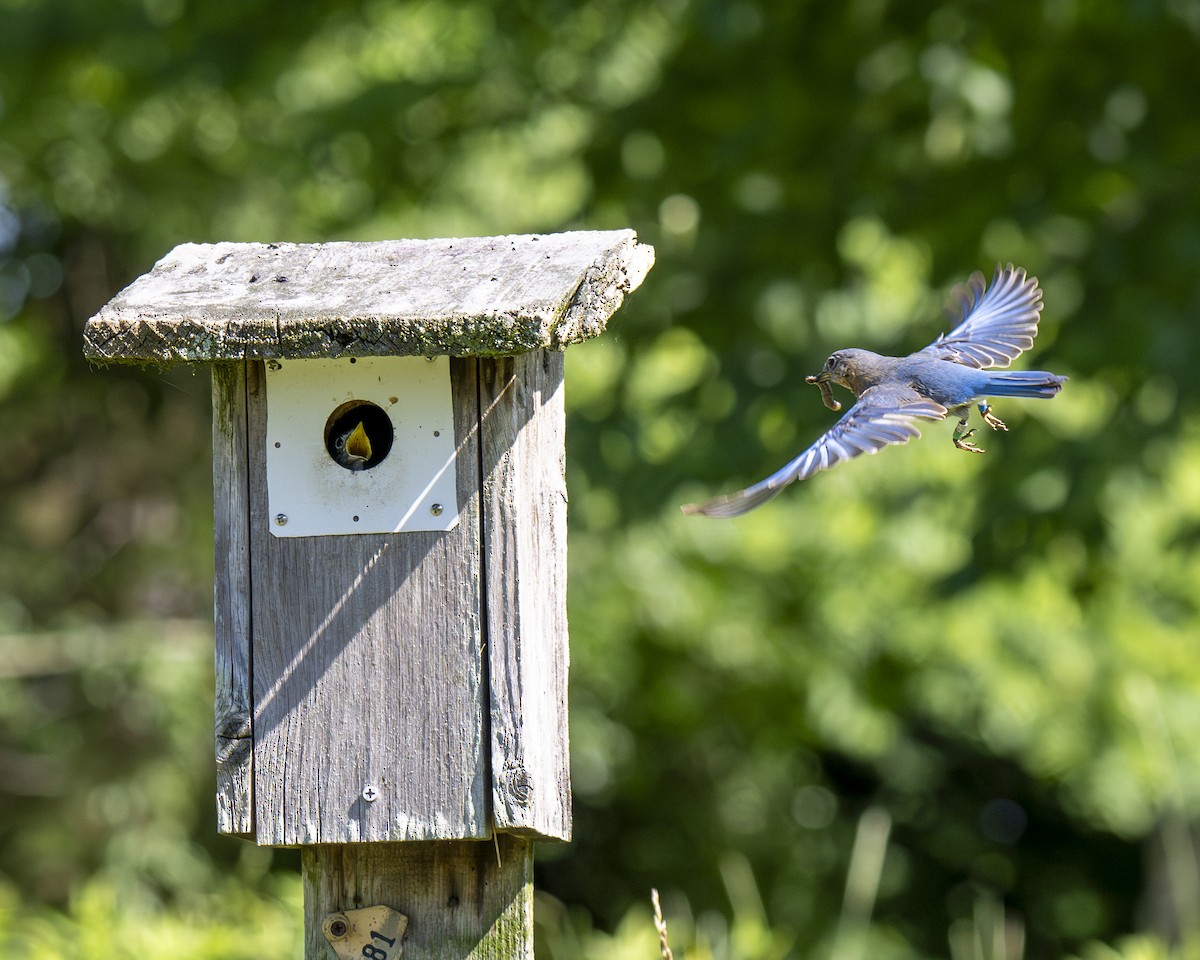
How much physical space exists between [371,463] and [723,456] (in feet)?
8.70

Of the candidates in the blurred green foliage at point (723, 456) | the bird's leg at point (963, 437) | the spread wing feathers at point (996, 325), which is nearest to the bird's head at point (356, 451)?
the bird's leg at point (963, 437)

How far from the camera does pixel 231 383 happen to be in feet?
7.30

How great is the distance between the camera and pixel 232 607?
86.5 inches

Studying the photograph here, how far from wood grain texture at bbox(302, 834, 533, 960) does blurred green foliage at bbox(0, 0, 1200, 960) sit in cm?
98

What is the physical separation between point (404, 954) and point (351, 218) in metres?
3.98

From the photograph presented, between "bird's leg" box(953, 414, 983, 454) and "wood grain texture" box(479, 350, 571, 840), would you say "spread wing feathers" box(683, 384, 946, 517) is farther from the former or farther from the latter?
"wood grain texture" box(479, 350, 571, 840)

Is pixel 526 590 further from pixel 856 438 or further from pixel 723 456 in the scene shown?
pixel 723 456

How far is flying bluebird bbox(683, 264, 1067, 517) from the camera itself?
78.5 inches

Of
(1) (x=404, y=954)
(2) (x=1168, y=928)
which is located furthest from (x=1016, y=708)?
→ (1) (x=404, y=954)

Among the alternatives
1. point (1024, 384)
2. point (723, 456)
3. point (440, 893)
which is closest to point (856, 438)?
point (1024, 384)

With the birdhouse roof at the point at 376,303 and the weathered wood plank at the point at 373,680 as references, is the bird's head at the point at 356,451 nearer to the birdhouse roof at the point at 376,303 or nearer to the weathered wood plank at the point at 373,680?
the weathered wood plank at the point at 373,680

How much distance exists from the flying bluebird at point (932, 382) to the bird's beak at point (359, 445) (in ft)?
1.87

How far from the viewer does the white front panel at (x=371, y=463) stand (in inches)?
85.7

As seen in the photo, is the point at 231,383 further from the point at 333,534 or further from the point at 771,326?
the point at 771,326
